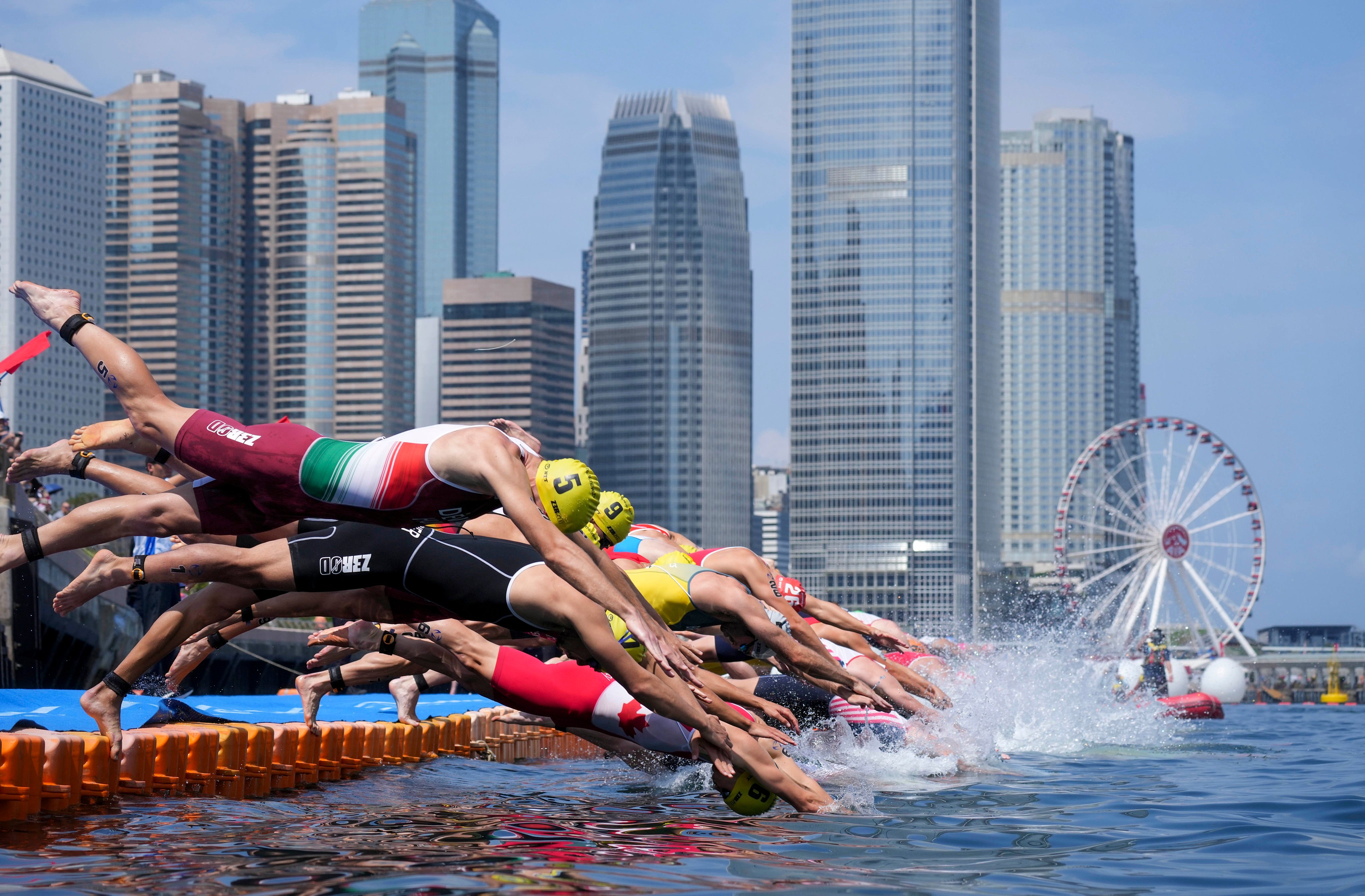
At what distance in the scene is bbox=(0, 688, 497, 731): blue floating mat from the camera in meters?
8.44

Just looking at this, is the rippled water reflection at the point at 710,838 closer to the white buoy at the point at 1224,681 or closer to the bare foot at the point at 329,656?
the bare foot at the point at 329,656

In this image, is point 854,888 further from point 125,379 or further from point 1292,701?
point 1292,701

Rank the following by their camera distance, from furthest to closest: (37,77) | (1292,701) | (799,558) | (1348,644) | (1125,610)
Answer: (37,77), (799,558), (1348,644), (1292,701), (1125,610)

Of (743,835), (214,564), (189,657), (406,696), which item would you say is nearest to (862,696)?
(743,835)

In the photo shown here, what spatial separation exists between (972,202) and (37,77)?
11651 centimetres

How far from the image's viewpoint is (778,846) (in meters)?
7.04

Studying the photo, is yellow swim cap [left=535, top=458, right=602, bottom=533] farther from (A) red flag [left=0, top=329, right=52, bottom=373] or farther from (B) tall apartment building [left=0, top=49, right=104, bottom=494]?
(B) tall apartment building [left=0, top=49, right=104, bottom=494]

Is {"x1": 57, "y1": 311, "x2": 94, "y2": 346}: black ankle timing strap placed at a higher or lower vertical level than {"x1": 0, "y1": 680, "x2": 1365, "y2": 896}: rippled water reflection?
higher

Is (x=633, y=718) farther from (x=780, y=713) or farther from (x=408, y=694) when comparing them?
(x=408, y=694)

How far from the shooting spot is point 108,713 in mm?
7945

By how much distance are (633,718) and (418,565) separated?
186cm

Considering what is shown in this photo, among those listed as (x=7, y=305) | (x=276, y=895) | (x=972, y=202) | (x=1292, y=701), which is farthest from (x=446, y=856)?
(x=7, y=305)

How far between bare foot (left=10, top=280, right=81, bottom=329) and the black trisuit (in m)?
1.81

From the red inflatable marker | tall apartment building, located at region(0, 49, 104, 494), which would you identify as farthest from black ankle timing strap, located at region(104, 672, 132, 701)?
tall apartment building, located at region(0, 49, 104, 494)
